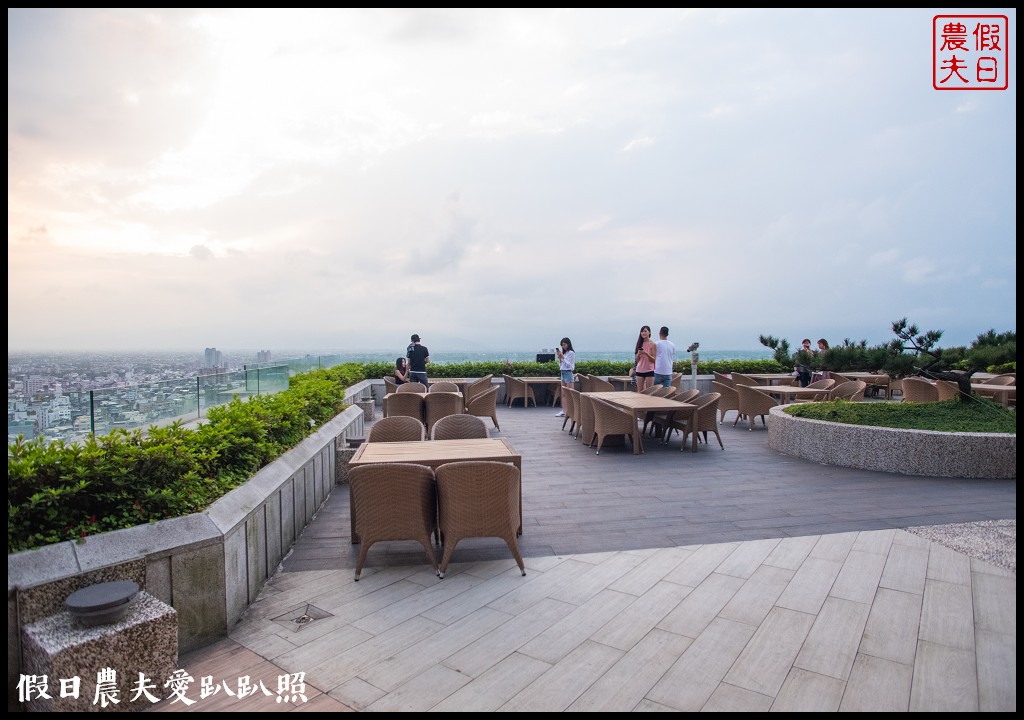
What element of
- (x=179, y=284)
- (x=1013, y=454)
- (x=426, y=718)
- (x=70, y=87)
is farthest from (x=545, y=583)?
(x=179, y=284)

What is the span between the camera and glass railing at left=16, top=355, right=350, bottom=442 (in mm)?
3188

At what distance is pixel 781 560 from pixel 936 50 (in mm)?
4926

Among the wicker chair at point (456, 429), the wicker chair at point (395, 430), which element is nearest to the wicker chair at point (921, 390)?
the wicker chair at point (456, 429)

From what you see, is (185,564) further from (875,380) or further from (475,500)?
(875,380)

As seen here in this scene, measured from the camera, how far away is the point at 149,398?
13.6 feet

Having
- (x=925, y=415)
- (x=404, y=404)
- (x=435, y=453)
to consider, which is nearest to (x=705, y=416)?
(x=925, y=415)

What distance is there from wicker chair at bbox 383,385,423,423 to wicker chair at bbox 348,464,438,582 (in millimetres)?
4824

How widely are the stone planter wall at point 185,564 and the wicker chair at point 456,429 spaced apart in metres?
1.71

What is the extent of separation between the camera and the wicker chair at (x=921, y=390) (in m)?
10.6

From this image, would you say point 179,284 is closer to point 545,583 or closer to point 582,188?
point 545,583

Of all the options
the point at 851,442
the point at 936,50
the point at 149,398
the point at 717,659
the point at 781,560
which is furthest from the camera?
the point at 851,442

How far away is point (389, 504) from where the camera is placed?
11.8 feet

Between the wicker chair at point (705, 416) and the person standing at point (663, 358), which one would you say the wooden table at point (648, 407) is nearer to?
the wicker chair at point (705, 416)

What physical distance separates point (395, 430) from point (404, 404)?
3.16m
